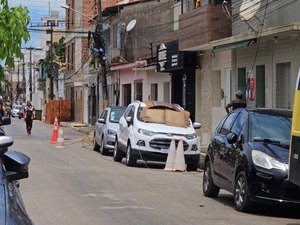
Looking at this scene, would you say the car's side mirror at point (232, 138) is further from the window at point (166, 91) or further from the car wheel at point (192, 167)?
the window at point (166, 91)

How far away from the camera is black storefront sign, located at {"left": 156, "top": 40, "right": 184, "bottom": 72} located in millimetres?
29850

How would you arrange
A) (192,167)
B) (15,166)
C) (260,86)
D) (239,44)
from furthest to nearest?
(260,86) < (239,44) < (192,167) < (15,166)

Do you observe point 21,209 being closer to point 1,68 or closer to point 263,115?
point 1,68

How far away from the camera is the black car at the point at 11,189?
15.2 ft

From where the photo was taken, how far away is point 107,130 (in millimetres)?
23766

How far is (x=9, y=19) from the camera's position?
903 cm

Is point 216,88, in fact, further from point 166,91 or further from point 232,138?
point 232,138

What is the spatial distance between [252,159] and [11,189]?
607 cm

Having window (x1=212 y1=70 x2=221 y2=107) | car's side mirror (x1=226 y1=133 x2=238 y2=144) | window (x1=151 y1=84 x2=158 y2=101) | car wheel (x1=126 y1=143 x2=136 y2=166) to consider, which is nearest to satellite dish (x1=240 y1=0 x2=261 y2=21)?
window (x1=212 y1=70 x2=221 y2=107)

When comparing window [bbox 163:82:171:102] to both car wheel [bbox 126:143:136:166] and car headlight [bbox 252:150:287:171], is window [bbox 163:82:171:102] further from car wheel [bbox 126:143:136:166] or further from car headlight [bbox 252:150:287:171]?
car headlight [bbox 252:150:287:171]

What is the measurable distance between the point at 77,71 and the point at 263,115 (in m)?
51.3

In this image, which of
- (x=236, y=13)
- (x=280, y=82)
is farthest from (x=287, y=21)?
(x=236, y=13)

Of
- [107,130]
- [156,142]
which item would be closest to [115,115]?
[107,130]

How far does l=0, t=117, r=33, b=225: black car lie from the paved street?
354 cm
